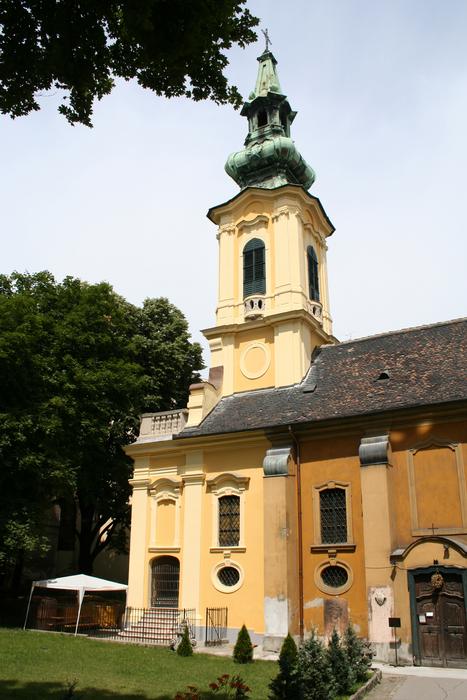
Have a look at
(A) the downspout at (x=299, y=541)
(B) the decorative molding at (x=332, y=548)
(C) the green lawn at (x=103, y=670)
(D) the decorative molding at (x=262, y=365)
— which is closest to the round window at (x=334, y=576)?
(B) the decorative molding at (x=332, y=548)

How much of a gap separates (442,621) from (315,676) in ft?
22.8

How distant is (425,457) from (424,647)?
5084mm

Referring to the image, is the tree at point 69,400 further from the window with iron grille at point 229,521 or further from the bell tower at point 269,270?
the window with iron grille at point 229,521

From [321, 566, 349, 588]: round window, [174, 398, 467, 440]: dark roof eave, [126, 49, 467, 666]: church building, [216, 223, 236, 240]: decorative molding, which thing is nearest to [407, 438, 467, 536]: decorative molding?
[126, 49, 467, 666]: church building

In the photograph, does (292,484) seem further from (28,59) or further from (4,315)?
(28,59)

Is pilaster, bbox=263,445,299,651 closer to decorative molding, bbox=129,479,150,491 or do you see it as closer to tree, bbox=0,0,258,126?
decorative molding, bbox=129,479,150,491

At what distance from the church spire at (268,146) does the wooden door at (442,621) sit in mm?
17213

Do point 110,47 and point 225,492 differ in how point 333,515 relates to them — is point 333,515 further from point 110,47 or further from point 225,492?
point 110,47

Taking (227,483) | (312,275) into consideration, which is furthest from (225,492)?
(312,275)

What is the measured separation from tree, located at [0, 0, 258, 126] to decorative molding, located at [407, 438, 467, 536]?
13430mm

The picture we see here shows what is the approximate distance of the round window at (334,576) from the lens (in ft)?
62.5

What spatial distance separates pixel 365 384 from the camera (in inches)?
856

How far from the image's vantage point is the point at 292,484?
66.9 feet

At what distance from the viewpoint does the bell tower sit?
2477 cm
